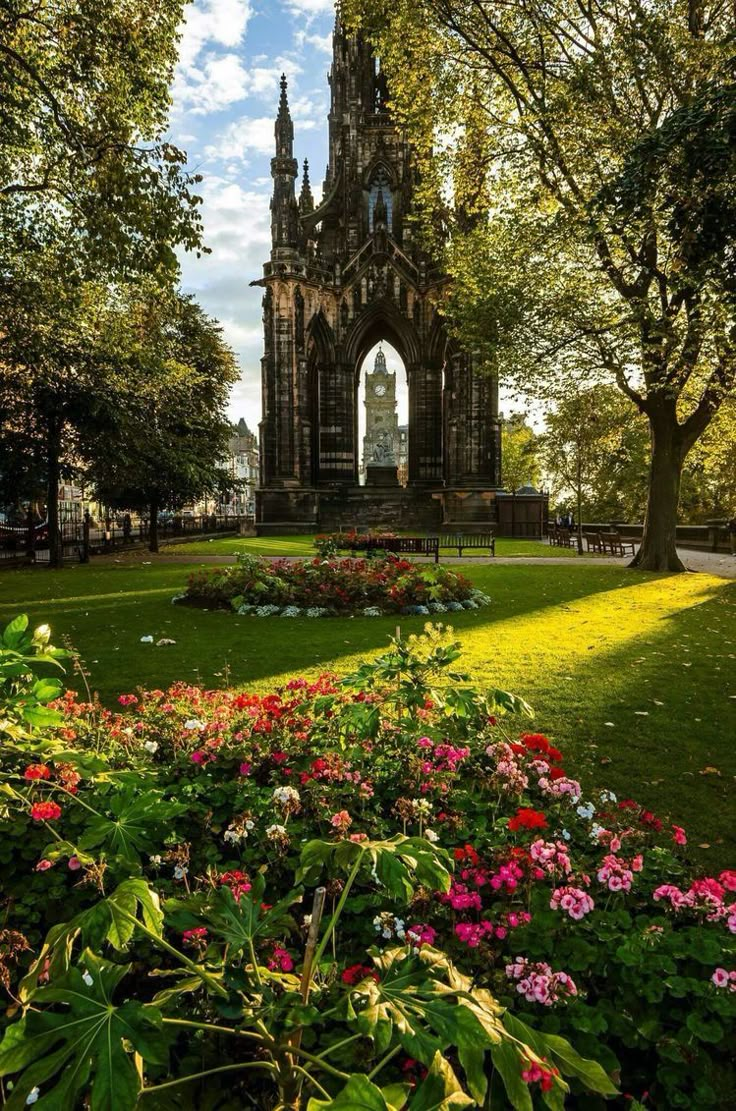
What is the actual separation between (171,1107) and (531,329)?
1944cm

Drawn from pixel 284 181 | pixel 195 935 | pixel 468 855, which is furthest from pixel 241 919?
pixel 284 181

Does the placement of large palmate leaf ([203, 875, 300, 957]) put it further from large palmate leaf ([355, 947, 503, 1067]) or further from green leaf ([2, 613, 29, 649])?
green leaf ([2, 613, 29, 649])

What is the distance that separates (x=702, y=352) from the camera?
15281mm

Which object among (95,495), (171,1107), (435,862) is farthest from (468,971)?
(95,495)

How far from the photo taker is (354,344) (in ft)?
129

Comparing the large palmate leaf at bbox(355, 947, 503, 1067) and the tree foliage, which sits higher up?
the tree foliage

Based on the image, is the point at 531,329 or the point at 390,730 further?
the point at 531,329

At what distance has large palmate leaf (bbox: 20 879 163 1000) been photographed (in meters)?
1.50

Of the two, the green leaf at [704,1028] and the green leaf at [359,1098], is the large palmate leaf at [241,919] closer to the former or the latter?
the green leaf at [359,1098]

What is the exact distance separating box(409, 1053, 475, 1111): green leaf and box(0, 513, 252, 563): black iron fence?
78.4 ft

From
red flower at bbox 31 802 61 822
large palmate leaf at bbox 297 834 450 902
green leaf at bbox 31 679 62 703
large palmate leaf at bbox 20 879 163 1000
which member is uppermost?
green leaf at bbox 31 679 62 703

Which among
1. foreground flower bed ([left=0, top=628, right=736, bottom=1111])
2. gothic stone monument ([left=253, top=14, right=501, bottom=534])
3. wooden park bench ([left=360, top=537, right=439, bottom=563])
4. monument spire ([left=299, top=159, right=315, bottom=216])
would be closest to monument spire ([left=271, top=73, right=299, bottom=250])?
gothic stone monument ([left=253, top=14, right=501, bottom=534])

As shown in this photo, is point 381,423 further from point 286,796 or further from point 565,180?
point 286,796

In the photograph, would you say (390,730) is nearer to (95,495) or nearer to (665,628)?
(665,628)
